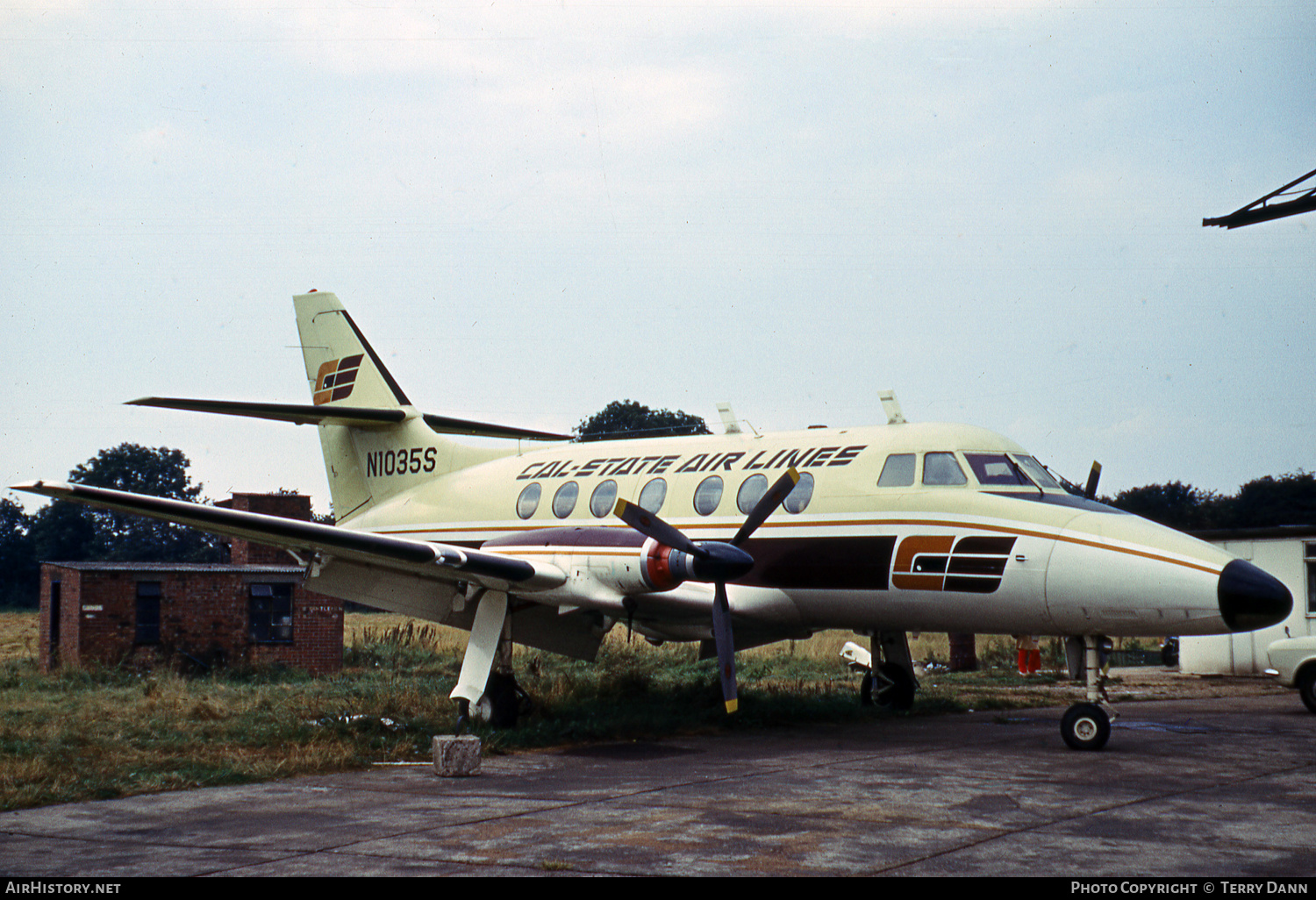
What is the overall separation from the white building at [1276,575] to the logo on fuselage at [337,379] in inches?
636

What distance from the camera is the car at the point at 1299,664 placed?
53.8ft

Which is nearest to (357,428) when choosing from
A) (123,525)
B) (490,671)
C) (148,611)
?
(490,671)

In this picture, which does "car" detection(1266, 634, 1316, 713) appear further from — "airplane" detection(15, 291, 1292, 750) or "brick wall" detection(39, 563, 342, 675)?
"brick wall" detection(39, 563, 342, 675)

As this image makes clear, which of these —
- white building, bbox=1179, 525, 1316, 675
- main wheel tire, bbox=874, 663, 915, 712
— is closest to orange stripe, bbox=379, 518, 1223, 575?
main wheel tire, bbox=874, 663, 915, 712

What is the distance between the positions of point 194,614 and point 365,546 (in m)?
14.1

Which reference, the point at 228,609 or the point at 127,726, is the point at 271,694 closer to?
the point at 127,726

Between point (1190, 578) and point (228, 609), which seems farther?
point (228, 609)

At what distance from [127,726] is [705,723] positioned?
7.54 meters

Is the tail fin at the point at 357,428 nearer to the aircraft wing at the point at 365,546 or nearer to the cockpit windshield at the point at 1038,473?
the aircraft wing at the point at 365,546

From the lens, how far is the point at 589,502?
16.8 meters

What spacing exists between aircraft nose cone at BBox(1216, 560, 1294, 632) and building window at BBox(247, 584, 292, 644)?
821 inches

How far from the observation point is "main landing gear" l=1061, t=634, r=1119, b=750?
12.2 meters

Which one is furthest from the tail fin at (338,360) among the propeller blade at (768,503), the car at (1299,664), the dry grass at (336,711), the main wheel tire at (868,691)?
the car at (1299,664)
